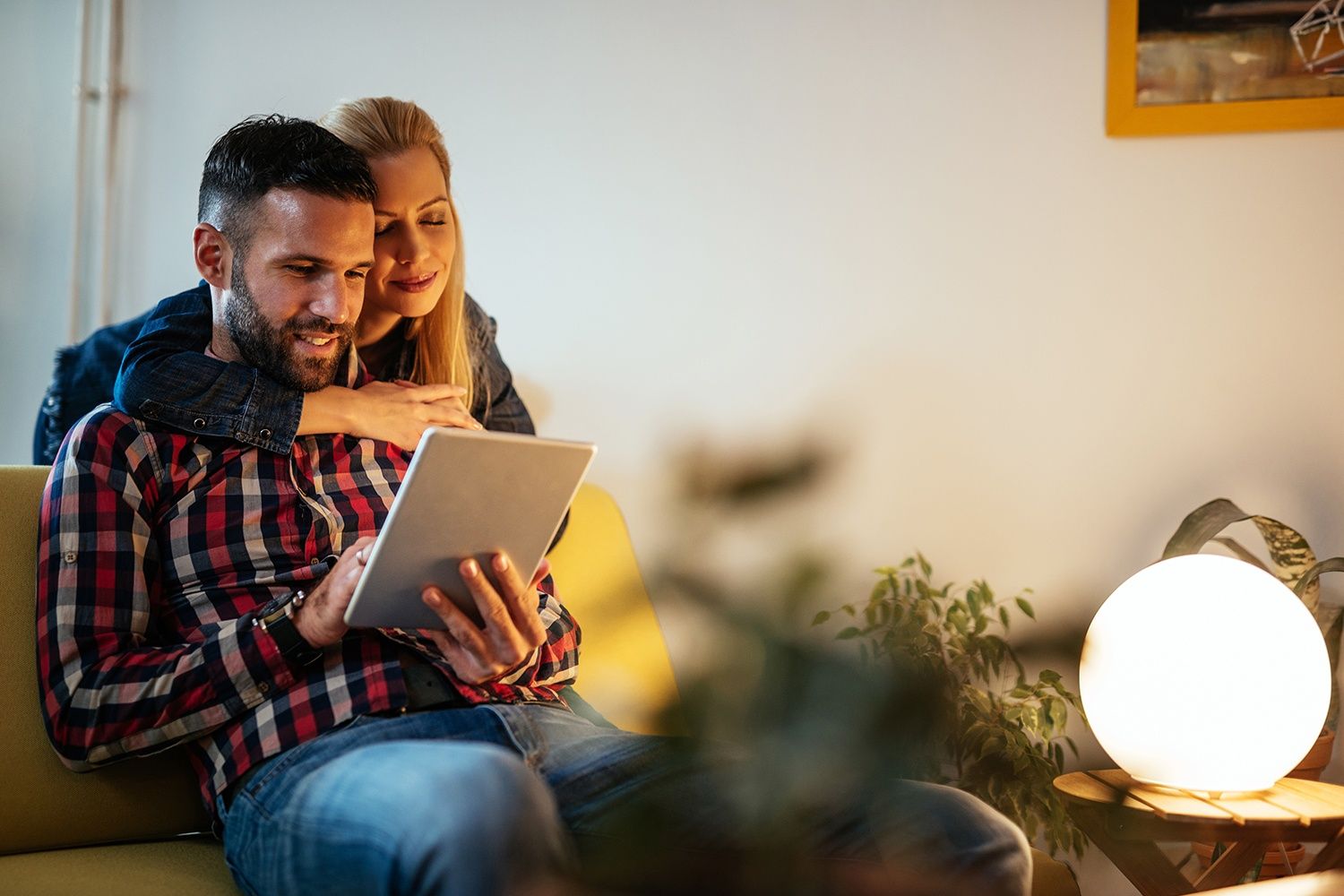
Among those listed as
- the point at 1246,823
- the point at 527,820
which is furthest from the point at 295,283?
the point at 1246,823

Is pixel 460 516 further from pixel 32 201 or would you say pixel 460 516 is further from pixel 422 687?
pixel 32 201

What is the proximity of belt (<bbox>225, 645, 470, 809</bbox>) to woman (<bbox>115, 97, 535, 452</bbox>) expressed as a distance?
11.2 inches

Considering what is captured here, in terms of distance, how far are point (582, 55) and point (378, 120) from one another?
2.62 ft

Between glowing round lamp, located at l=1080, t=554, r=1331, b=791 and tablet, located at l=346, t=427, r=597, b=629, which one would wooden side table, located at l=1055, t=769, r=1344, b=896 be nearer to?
glowing round lamp, located at l=1080, t=554, r=1331, b=791

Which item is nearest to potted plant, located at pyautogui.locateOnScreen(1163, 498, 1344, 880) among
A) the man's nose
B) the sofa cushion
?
the man's nose

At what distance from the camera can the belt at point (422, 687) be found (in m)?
1.26

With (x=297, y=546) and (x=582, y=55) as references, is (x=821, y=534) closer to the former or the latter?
(x=297, y=546)

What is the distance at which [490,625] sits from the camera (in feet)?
3.83

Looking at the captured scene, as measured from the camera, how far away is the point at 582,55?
231 centimetres

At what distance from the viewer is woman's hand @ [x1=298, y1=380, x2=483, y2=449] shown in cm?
139

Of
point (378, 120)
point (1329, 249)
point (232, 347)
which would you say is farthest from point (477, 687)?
point (1329, 249)

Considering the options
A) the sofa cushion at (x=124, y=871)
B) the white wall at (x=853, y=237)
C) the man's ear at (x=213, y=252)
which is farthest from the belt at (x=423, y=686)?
the white wall at (x=853, y=237)

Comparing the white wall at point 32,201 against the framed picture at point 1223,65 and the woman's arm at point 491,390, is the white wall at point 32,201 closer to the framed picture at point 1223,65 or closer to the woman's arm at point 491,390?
the woman's arm at point 491,390

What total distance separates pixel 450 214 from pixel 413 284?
153mm
